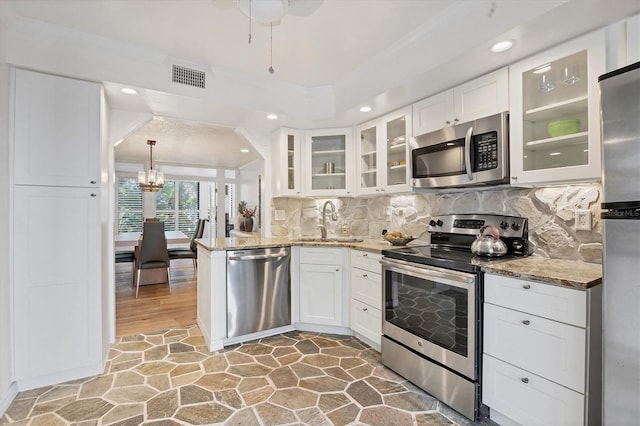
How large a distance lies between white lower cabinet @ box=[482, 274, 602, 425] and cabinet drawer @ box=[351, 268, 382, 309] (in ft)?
3.26

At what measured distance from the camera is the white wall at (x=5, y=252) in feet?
6.49

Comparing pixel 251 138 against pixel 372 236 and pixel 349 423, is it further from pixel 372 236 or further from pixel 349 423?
pixel 349 423

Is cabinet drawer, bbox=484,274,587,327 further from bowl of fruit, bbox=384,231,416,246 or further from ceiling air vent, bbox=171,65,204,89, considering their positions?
ceiling air vent, bbox=171,65,204,89

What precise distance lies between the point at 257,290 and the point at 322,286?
0.64m

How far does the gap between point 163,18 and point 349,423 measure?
285cm

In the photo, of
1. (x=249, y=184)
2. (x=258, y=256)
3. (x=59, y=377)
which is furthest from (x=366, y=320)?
(x=249, y=184)

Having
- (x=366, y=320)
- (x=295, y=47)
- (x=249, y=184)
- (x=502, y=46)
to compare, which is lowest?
(x=366, y=320)

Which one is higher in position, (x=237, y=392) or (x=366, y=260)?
(x=366, y=260)

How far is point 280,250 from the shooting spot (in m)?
3.10

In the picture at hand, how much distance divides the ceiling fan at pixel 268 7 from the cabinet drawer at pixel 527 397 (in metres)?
2.23

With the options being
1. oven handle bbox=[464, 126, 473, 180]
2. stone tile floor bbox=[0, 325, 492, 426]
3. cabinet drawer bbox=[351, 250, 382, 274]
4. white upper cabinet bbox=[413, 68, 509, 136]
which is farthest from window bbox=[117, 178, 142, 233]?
oven handle bbox=[464, 126, 473, 180]

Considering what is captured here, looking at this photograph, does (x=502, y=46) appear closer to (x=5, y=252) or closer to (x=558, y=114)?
(x=558, y=114)

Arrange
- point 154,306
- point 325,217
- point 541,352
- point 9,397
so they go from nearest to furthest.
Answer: point 541,352, point 9,397, point 325,217, point 154,306

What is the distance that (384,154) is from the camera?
310 cm
